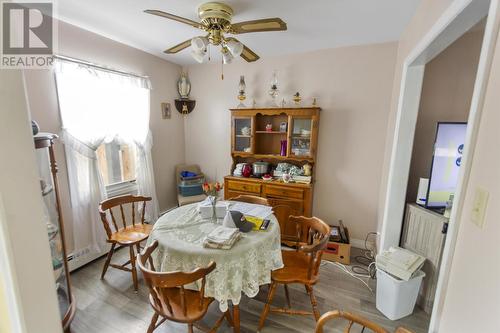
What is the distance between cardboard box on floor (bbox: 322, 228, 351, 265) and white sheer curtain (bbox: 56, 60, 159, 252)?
2.66 metres

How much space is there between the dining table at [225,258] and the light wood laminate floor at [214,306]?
42 cm

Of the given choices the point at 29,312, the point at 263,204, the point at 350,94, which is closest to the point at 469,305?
the point at 29,312

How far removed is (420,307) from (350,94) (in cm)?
230

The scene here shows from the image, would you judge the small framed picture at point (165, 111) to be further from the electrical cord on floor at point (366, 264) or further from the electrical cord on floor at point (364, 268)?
the electrical cord on floor at point (366, 264)

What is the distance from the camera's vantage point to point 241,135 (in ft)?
10.4

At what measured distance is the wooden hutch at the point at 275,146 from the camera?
8.91 ft

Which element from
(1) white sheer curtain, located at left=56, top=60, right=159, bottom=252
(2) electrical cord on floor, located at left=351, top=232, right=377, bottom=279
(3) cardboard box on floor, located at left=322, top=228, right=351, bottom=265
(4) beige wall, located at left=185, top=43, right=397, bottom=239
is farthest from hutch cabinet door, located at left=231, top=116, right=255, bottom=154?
(2) electrical cord on floor, located at left=351, top=232, right=377, bottom=279

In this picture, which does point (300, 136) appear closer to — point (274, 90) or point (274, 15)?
point (274, 90)

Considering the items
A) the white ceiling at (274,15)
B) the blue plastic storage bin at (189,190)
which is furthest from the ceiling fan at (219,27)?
the blue plastic storage bin at (189,190)

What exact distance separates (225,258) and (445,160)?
6.50ft

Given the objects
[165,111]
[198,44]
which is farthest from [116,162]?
[198,44]

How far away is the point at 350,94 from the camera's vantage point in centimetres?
269

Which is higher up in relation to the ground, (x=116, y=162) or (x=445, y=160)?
(x=445, y=160)

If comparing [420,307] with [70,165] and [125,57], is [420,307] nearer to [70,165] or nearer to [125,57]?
[70,165]
